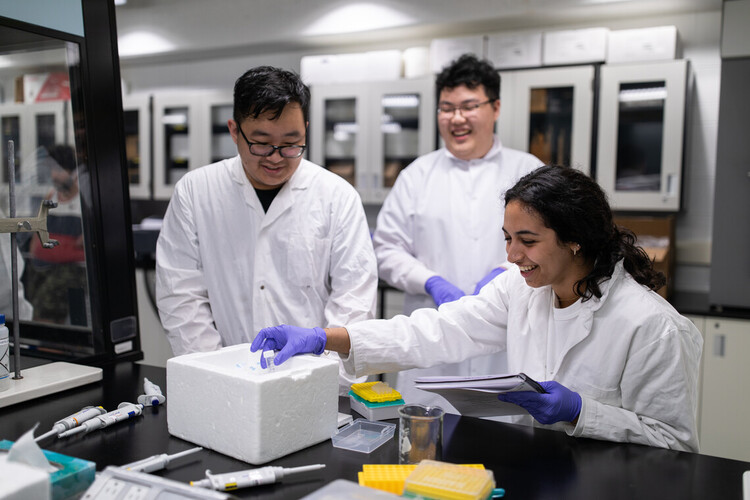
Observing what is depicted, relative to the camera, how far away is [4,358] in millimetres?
1325

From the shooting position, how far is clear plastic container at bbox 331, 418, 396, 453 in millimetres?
1146

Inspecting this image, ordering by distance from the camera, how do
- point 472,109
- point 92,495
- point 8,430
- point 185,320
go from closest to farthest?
point 92,495, point 8,430, point 185,320, point 472,109

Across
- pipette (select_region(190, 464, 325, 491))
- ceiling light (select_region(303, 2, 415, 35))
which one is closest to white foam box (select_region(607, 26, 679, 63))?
ceiling light (select_region(303, 2, 415, 35))

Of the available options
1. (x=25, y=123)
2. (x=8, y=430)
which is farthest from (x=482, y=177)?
(x=8, y=430)

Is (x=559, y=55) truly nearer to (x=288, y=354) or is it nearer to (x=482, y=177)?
(x=482, y=177)

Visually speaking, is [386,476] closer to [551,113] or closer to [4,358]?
[4,358]

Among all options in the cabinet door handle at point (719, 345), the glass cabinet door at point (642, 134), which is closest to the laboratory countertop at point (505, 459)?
the cabinet door handle at point (719, 345)

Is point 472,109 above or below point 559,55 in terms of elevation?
below

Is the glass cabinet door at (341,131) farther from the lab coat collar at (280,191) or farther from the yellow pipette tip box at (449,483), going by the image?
the yellow pipette tip box at (449,483)

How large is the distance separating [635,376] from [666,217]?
210 centimetres

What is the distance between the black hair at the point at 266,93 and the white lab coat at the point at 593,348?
0.61m

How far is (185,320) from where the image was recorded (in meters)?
1.74

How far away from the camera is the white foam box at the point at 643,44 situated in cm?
308

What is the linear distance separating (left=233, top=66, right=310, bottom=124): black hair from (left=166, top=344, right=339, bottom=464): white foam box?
2.28 feet
